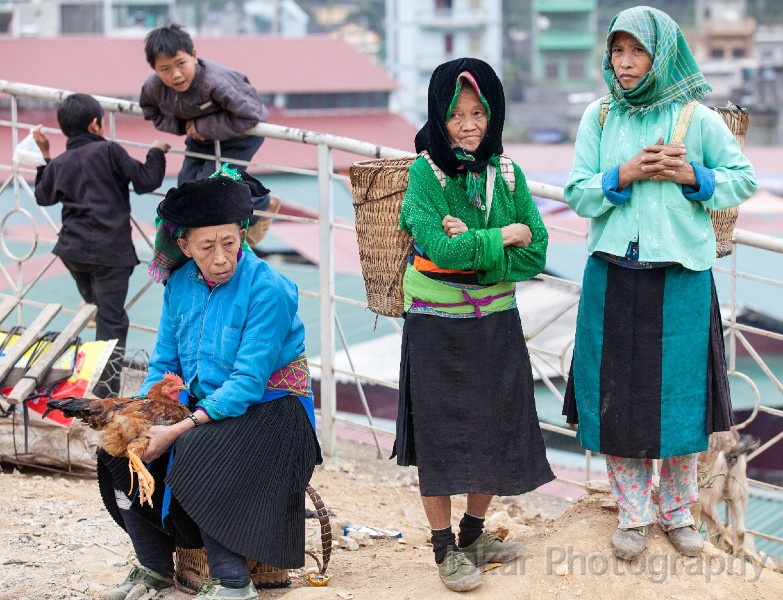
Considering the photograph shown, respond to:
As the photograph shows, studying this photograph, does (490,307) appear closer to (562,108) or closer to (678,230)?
(678,230)

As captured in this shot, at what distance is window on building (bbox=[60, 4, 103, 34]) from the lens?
43656 millimetres

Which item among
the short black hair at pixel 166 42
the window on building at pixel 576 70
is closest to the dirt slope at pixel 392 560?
the short black hair at pixel 166 42

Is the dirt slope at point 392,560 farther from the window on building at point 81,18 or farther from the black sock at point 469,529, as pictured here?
the window on building at point 81,18

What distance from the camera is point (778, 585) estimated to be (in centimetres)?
315

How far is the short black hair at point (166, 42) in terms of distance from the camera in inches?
171

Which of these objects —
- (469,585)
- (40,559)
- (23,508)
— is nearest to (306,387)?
(469,585)

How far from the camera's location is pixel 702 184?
113 inches

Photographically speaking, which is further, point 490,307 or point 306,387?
point 306,387

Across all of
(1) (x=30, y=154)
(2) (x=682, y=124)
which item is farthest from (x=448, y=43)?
(2) (x=682, y=124)

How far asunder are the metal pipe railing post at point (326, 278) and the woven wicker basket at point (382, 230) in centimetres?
118

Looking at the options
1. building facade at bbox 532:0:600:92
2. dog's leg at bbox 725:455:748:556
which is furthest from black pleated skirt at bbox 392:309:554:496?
building facade at bbox 532:0:600:92

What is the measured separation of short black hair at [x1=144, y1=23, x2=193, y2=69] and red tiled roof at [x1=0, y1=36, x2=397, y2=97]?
25.4 metres

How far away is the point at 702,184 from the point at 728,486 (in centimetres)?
176

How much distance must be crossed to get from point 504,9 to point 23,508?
169 feet
